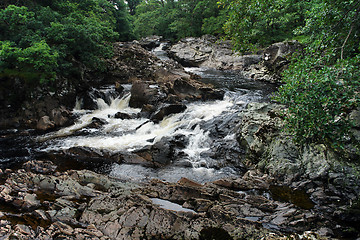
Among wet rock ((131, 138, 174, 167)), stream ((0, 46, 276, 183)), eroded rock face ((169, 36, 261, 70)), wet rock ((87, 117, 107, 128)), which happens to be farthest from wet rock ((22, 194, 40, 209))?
eroded rock face ((169, 36, 261, 70))

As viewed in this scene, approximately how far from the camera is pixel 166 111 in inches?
548

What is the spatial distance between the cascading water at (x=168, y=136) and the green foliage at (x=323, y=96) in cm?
363

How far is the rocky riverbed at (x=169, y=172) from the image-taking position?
16.7 feet

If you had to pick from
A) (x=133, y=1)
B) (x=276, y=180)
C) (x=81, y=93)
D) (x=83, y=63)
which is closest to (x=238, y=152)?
(x=276, y=180)

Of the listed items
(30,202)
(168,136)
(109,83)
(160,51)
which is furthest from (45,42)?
(160,51)

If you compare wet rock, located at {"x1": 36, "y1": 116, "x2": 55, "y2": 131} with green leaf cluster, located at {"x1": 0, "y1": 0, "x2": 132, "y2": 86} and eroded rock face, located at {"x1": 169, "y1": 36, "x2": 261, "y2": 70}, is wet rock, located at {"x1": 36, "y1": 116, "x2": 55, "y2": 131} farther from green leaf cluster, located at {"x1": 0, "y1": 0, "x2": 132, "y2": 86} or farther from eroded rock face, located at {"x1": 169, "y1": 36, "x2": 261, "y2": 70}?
eroded rock face, located at {"x1": 169, "y1": 36, "x2": 261, "y2": 70}

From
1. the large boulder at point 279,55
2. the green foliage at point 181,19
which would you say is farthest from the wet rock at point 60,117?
the green foliage at point 181,19

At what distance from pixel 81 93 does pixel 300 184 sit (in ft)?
48.9

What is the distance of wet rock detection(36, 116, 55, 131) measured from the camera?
12.7 metres

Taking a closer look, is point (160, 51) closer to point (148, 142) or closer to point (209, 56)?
point (209, 56)

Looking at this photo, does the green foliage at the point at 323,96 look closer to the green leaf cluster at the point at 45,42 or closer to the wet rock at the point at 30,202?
the wet rock at the point at 30,202

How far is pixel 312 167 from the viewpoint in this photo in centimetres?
766

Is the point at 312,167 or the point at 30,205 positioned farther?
the point at 312,167

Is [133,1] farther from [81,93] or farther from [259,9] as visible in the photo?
[259,9]
